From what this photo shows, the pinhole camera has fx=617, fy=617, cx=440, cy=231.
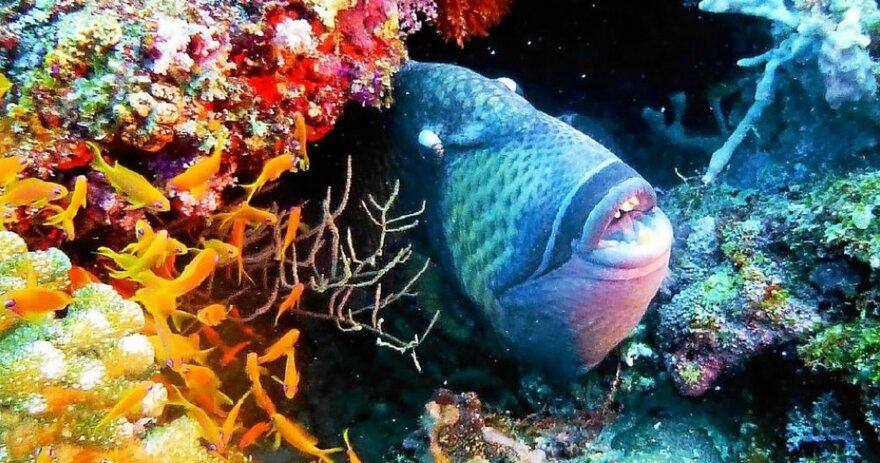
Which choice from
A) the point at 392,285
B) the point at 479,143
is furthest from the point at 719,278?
the point at 392,285

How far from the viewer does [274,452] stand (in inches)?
130

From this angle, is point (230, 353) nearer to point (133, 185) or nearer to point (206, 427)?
point (206, 427)

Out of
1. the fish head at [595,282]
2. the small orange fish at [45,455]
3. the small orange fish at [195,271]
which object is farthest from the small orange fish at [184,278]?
the fish head at [595,282]

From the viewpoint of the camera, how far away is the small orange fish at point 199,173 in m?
2.30

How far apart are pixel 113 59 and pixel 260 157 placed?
2.37 feet

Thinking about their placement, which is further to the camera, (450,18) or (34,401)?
(450,18)

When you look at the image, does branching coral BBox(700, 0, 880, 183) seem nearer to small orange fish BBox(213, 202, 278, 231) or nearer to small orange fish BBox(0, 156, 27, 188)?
small orange fish BBox(213, 202, 278, 231)

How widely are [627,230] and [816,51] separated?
165cm

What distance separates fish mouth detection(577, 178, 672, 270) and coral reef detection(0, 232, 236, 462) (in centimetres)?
178

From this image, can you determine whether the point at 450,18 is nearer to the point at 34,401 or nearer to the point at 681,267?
the point at 681,267

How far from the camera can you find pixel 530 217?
2762 millimetres

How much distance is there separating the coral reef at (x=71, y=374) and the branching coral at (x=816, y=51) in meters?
3.09

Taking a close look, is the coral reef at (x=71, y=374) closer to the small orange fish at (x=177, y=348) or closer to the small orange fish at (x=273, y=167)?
the small orange fish at (x=177, y=348)

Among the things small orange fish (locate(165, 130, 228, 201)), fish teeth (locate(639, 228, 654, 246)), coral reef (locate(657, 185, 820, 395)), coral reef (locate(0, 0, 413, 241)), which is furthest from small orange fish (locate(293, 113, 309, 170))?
coral reef (locate(657, 185, 820, 395))
